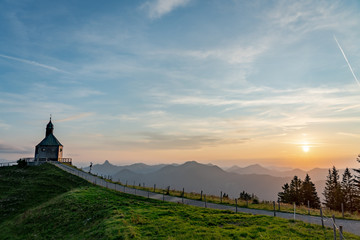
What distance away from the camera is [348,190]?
3125 inches

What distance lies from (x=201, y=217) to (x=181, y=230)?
16.1 feet

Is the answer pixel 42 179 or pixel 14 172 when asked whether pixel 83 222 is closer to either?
pixel 42 179

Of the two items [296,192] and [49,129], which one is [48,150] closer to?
[49,129]

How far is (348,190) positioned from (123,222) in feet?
287

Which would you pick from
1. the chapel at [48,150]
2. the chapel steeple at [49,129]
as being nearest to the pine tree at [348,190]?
the chapel at [48,150]

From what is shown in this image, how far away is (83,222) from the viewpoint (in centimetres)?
2534

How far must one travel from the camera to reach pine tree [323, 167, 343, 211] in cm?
7643

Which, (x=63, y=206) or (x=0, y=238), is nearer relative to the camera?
(x=0, y=238)

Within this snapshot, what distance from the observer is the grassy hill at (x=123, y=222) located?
18.7 m

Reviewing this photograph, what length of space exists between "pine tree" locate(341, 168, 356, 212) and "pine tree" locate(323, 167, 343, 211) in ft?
5.47

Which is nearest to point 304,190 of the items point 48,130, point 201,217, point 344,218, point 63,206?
point 344,218

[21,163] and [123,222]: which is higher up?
[21,163]

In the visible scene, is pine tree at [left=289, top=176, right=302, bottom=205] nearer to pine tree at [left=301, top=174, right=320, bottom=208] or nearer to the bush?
pine tree at [left=301, top=174, right=320, bottom=208]

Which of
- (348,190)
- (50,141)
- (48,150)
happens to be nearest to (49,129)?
(50,141)
